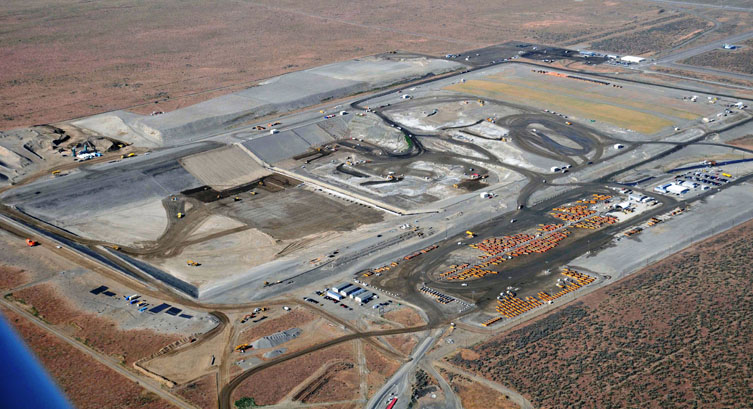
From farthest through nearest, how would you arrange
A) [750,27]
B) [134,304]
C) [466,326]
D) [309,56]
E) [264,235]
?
[750,27], [309,56], [264,235], [134,304], [466,326]

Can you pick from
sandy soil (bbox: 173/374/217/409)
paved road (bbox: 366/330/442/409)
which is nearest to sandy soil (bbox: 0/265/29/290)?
sandy soil (bbox: 173/374/217/409)

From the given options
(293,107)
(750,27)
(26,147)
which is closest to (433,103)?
(293,107)

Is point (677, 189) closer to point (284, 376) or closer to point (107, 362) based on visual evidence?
point (284, 376)

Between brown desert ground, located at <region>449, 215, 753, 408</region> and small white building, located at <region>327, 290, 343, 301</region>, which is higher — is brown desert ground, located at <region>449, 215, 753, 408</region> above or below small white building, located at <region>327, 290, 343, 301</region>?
below

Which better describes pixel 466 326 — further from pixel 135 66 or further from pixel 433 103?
pixel 135 66

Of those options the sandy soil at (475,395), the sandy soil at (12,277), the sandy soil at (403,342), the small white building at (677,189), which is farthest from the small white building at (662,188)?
the sandy soil at (12,277)

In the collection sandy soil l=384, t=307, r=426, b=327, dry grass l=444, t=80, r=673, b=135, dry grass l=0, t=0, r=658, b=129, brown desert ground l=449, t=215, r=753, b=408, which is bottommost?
sandy soil l=384, t=307, r=426, b=327

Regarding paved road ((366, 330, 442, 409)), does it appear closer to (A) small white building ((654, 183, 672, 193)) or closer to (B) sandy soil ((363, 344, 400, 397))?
(B) sandy soil ((363, 344, 400, 397))
